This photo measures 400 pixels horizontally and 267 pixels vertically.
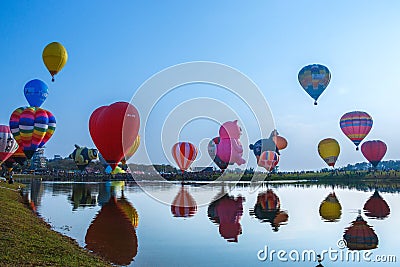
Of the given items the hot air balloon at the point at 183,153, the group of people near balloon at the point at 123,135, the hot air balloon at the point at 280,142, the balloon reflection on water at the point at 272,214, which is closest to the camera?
the balloon reflection on water at the point at 272,214

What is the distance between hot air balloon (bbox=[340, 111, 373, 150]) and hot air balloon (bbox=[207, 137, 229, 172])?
1804 cm

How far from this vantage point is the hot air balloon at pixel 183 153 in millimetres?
56000

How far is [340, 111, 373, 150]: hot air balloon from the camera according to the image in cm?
5288

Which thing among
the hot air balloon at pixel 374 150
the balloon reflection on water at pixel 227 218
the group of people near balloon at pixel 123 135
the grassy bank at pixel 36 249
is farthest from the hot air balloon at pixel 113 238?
the hot air balloon at pixel 374 150

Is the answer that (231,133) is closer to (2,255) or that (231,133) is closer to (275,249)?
(275,249)

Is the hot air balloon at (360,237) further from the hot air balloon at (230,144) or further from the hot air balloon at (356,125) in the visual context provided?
the hot air balloon at (230,144)

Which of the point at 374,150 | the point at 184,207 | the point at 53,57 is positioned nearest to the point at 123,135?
the point at 184,207

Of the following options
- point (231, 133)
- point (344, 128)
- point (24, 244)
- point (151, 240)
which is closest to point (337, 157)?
point (344, 128)

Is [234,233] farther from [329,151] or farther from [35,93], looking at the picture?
[329,151]

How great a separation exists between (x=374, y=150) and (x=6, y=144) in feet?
155

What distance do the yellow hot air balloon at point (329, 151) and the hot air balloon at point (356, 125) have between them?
632cm

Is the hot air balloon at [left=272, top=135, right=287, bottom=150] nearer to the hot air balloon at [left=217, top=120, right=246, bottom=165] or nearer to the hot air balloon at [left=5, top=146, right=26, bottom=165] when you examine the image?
the hot air balloon at [left=217, top=120, right=246, bottom=165]

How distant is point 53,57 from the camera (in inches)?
1479

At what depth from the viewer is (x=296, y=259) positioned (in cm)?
1223
